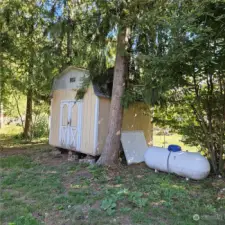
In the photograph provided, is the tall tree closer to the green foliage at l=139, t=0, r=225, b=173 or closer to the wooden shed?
the wooden shed

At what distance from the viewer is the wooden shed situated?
5957 mm

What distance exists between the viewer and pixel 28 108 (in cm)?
1039

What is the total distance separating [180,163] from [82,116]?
3.02 m

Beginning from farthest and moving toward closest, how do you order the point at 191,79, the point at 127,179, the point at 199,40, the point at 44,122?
the point at 44,122, the point at 191,79, the point at 127,179, the point at 199,40

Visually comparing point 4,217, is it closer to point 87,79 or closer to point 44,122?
point 87,79

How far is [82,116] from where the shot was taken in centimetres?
632

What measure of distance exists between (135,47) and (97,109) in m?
1.90

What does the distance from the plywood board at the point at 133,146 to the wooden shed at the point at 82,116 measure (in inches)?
13.0

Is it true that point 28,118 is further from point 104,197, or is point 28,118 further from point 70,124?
point 104,197

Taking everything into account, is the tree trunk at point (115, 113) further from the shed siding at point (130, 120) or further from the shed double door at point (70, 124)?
the shed double door at point (70, 124)

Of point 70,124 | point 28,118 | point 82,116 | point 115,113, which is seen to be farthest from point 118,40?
point 28,118

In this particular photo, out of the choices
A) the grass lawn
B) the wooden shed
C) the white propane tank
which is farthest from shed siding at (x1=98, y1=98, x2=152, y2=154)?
the white propane tank

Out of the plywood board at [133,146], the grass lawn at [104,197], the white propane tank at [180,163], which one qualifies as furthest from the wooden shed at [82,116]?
the white propane tank at [180,163]

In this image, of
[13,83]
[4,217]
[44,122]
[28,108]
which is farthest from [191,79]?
[44,122]
